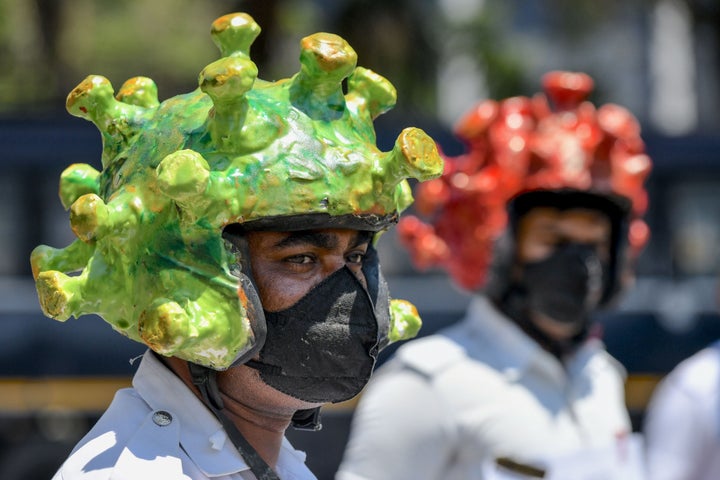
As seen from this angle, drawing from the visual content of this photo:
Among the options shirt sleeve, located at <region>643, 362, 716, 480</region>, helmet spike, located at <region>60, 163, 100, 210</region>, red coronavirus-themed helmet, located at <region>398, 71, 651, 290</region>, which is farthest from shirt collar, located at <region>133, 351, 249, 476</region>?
red coronavirus-themed helmet, located at <region>398, 71, 651, 290</region>

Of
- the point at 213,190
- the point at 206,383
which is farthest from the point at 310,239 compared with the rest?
the point at 206,383

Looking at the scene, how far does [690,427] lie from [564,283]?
854 millimetres

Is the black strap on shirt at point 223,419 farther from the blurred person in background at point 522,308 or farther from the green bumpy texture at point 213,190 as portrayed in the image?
the blurred person in background at point 522,308

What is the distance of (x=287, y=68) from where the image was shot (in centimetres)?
1962

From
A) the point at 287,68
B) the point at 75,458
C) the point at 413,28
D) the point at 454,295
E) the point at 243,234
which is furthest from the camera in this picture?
the point at 287,68

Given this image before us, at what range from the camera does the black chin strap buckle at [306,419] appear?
3219 millimetres

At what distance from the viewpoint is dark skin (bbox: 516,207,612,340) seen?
498 cm

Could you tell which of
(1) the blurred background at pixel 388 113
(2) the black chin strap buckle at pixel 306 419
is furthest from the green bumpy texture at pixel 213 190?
(1) the blurred background at pixel 388 113

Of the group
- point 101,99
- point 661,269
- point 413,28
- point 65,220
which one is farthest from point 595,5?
point 101,99

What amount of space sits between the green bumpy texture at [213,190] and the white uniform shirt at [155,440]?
0.12 m

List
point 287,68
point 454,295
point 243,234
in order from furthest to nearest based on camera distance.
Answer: point 287,68
point 454,295
point 243,234

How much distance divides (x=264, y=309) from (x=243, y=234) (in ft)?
0.54

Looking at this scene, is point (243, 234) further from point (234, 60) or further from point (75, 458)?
point (75, 458)

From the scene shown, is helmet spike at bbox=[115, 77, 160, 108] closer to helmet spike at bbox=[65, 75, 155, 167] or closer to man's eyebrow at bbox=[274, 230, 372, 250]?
helmet spike at bbox=[65, 75, 155, 167]
